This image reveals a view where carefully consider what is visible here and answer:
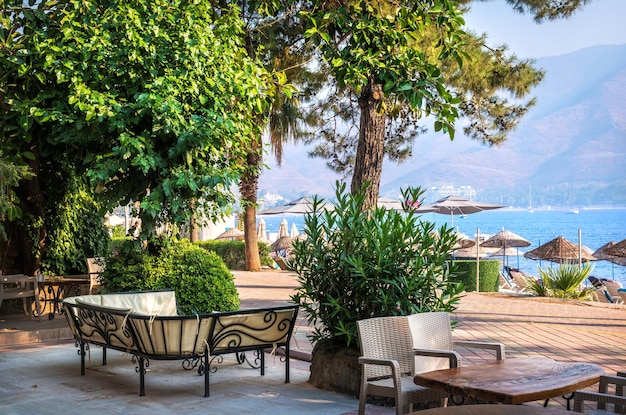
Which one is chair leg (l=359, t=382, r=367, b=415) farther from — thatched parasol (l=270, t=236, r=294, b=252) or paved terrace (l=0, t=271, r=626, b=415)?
thatched parasol (l=270, t=236, r=294, b=252)

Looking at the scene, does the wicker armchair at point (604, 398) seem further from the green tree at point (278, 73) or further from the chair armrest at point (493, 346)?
the green tree at point (278, 73)

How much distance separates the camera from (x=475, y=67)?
1625cm

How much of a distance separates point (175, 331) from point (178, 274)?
252cm

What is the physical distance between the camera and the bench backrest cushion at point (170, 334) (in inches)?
268

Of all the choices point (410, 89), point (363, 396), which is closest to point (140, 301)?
point (363, 396)

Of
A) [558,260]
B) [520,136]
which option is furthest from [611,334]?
[520,136]

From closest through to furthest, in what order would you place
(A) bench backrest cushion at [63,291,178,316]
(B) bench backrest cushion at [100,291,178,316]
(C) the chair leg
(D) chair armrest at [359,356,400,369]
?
(D) chair armrest at [359,356,400,369], (C) the chair leg, (A) bench backrest cushion at [63,291,178,316], (B) bench backrest cushion at [100,291,178,316]

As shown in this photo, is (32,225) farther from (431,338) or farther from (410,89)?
(431,338)

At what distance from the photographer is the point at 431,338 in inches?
231

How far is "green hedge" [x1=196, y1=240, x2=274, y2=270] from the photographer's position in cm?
2552

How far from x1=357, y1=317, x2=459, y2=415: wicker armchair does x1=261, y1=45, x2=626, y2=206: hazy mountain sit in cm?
14501

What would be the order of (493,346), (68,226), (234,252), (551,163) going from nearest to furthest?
1. (493,346)
2. (68,226)
3. (234,252)
4. (551,163)

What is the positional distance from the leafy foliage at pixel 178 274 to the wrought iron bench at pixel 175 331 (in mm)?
1096

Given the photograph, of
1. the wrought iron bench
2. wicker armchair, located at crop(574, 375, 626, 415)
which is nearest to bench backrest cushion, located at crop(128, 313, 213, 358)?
the wrought iron bench
